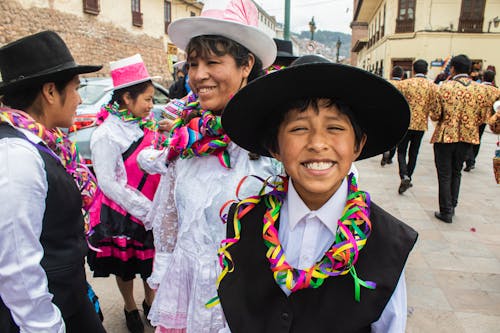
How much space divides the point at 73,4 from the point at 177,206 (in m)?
17.5

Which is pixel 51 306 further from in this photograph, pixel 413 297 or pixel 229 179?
pixel 413 297

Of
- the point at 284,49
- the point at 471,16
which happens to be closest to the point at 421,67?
the point at 284,49

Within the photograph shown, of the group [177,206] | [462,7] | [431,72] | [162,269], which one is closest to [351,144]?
[177,206]

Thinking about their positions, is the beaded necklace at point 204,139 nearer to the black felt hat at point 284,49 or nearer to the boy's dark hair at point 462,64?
the black felt hat at point 284,49

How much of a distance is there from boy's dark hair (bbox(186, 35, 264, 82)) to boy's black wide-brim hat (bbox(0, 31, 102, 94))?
620 mm

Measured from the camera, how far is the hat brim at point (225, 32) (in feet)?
5.01

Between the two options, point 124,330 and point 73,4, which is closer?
point 124,330

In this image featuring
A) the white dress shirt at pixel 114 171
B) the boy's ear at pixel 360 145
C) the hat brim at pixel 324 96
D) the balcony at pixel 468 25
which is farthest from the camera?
the balcony at pixel 468 25

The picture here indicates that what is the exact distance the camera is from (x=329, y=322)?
3.90ft

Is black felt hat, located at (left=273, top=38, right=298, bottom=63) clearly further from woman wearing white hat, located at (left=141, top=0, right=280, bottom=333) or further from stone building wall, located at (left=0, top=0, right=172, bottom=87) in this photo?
stone building wall, located at (left=0, top=0, right=172, bottom=87)

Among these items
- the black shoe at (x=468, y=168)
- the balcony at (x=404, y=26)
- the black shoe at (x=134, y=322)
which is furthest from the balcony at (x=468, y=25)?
the black shoe at (x=134, y=322)

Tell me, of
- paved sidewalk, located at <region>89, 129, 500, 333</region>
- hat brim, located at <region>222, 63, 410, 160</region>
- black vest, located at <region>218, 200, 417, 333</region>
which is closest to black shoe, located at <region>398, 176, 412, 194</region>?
paved sidewalk, located at <region>89, 129, 500, 333</region>

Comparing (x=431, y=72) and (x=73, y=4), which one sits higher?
(x=73, y=4)

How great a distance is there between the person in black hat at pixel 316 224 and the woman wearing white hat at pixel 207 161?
25cm
